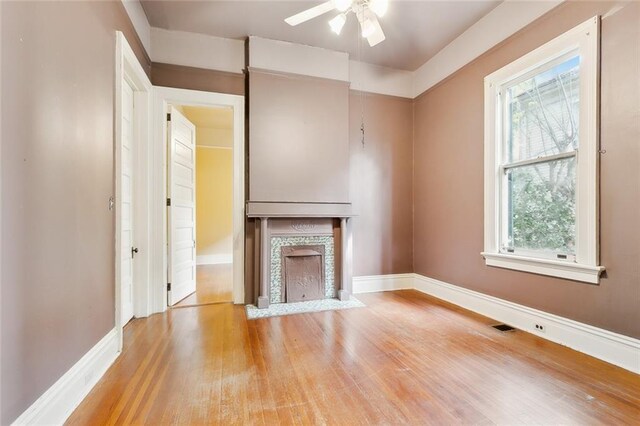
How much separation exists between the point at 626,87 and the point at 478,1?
1548 millimetres

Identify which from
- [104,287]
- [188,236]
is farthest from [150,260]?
[104,287]

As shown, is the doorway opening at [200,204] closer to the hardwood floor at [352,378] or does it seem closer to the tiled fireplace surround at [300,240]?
the tiled fireplace surround at [300,240]

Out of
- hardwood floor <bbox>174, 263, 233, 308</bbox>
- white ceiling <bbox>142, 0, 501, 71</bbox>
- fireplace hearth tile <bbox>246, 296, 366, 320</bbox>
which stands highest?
white ceiling <bbox>142, 0, 501, 71</bbox>

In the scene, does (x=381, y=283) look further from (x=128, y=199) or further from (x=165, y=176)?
(x=128, y=199)

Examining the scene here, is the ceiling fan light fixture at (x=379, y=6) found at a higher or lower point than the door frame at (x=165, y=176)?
higher

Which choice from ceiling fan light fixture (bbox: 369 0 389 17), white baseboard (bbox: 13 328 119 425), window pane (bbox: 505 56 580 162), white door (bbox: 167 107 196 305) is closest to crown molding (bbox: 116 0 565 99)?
window pane (bbox: 505 56 580 162)

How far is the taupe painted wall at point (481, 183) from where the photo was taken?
185 centimetres

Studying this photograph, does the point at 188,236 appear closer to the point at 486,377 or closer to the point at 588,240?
the point at 486,377

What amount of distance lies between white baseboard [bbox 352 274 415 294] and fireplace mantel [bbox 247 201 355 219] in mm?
990

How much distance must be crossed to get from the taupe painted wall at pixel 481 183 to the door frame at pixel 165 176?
2419 millimetres

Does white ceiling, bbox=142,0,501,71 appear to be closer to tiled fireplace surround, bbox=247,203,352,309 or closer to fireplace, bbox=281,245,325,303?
tiled fireplace surround, bbox=247,203,352,309

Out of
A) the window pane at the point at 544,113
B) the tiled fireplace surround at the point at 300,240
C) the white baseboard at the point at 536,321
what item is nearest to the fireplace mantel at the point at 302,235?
the tiled fireplace surround at the point at 300,240

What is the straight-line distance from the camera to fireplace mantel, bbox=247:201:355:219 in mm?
3152

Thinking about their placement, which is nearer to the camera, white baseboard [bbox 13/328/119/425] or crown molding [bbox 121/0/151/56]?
white baseboard [bbox 13/328/119/425]
